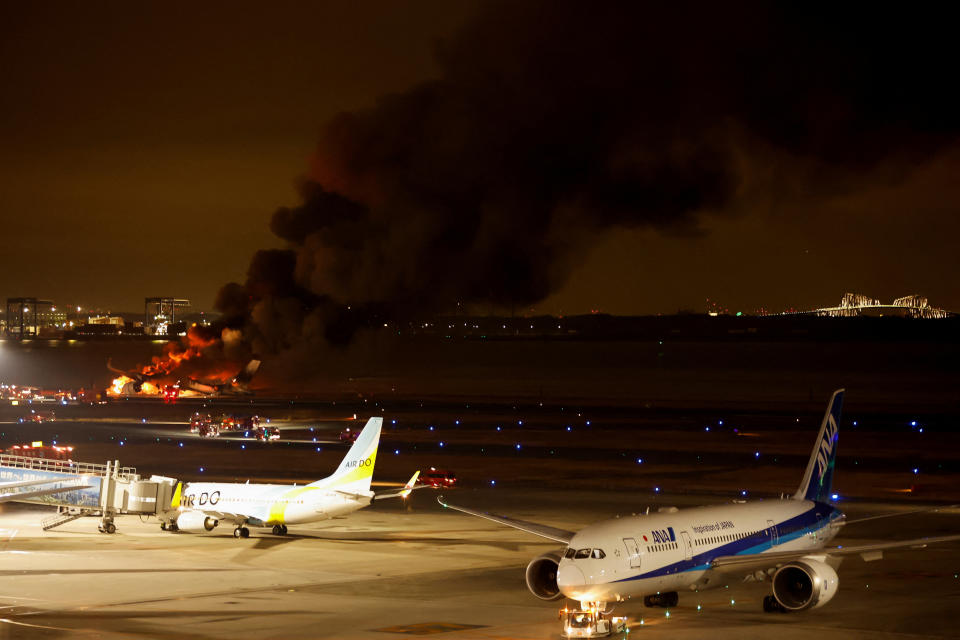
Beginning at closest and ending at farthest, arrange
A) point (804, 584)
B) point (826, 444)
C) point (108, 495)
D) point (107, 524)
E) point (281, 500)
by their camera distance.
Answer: point (804, 584) < point (826, 444) < point (281, 500) < point (108, 495) < point (107, 524)

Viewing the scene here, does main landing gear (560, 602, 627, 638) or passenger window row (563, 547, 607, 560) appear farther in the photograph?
passenger window row (563, 547, 607, 560)

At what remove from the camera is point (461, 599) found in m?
34.6

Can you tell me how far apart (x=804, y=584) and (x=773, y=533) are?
3.73m

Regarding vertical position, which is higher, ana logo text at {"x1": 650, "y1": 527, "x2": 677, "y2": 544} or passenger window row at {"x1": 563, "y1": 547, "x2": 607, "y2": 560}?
ana logo text at {"x1": 650, "y1": 527, "x2": 677, "y2": 544}

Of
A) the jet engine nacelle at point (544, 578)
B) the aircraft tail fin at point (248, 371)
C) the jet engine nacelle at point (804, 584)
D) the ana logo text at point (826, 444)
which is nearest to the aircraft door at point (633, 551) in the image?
the jet engine nacelle at point (544, 578)

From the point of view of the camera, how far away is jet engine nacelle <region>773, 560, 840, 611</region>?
30750 mm

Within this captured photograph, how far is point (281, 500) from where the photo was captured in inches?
1885

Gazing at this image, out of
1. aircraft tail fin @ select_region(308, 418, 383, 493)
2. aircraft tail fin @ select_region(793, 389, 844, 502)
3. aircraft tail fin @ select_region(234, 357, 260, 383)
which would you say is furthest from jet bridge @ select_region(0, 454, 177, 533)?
aircraft tail fin @ select_region(234, 357, 260, 383)

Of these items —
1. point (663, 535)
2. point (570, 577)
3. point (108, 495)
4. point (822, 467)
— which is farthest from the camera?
point (108, 495)

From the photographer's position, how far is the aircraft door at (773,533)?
34.8 m

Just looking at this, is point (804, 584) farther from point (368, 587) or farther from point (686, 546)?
point (368, 587)

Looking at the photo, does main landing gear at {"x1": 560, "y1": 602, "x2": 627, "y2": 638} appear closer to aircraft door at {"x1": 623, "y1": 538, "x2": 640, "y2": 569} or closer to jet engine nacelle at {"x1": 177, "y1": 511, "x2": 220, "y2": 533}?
aircraft door at {"x1": 623, "y1": 538, "x2": 640, "y2": 569}

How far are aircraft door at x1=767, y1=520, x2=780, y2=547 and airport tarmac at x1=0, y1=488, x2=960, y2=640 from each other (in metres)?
2.12

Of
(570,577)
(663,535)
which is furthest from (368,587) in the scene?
(663,535)
